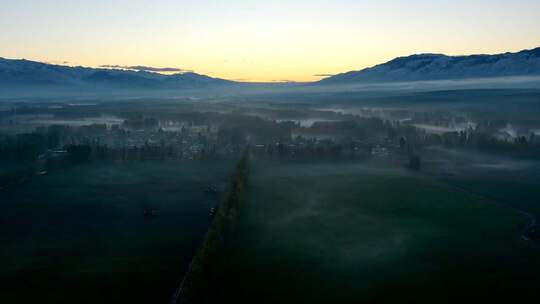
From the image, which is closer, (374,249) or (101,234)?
(374,249)

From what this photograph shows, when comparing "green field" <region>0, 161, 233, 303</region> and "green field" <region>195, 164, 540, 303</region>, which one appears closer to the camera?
"green field" <region>195, 164, 540, 303</region>

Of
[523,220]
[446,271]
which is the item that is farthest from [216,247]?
[523,220]

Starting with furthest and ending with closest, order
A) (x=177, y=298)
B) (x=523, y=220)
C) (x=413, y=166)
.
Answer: (x=413, y=166) → (x=523, y=220) → (x=177, y=298)

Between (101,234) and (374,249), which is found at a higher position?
(101,234)

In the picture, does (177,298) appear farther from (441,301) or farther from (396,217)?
(396,217)
